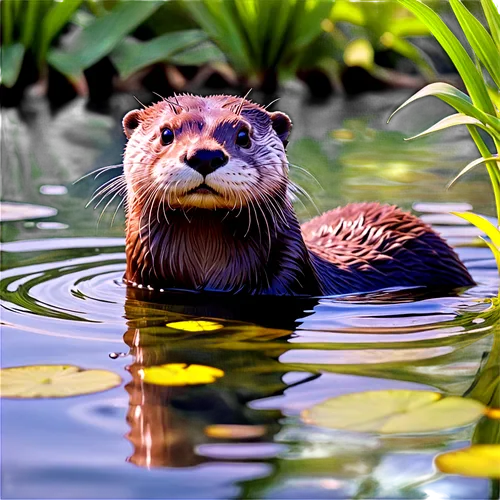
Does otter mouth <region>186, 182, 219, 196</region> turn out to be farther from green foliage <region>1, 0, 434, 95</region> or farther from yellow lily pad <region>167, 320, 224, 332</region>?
green foliage <region>1, 0, 434, 95</region>

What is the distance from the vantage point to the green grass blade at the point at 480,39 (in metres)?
3.12

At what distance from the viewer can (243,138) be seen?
3465 mm

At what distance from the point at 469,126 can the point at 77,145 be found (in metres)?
5.10

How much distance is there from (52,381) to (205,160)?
1.01m

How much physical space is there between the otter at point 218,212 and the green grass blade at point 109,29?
18.4 feet

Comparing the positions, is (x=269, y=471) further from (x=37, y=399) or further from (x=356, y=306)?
(x=356, y=306)

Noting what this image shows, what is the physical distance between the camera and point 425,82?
12.3 metres

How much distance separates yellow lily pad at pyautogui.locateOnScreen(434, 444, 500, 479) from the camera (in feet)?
5.91

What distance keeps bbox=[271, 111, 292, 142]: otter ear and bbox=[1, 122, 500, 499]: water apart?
2.39 feet

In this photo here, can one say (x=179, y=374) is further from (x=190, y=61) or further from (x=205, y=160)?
(x=190, y=61)

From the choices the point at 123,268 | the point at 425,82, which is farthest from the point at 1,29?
the point at 123,268

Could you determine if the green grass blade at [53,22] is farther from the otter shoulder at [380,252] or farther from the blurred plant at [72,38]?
the otter shoulder at [380,252]

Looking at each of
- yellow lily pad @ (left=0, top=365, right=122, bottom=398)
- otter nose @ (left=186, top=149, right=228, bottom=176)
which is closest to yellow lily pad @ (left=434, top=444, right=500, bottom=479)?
yellow lily pad @ (left=0, top=365, right=122, bottom=398)

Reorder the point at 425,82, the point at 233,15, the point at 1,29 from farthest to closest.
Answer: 1. the point at 425,82
2. the point at 233,15
3. the point at 1,29
